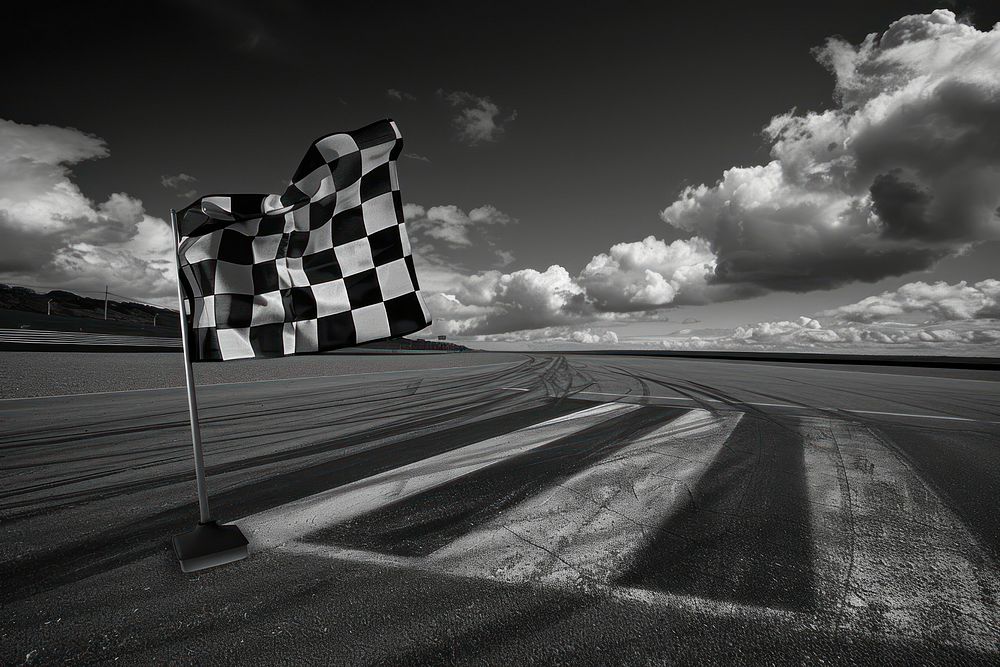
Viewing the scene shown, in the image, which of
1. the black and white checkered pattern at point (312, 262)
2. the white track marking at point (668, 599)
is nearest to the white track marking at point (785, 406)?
the white track marking at point (668, 599)

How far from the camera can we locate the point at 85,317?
51.6 m

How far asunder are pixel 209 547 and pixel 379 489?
0.95 m

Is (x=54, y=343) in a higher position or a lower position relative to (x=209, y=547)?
higher

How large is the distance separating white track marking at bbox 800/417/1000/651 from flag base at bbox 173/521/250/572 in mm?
2295

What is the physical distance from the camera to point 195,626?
139 centimetres

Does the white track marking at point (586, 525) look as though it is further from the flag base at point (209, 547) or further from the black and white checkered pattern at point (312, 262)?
the black and white checkered pattern at point (312, 262)

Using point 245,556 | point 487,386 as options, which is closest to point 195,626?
point 245,556

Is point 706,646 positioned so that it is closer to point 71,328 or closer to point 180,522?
point 180,522

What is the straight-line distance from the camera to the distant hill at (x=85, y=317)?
2767 cm

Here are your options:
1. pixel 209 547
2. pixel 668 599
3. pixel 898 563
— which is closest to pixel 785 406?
pixel 898 563

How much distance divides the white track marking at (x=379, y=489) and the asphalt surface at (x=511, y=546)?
0.02 m

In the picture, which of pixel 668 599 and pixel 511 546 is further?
pixel 511 546

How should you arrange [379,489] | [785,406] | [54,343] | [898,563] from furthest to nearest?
[54,343], [785,406], [379,489], [898,563]

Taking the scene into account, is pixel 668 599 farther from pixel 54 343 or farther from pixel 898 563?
pixel 54 343
